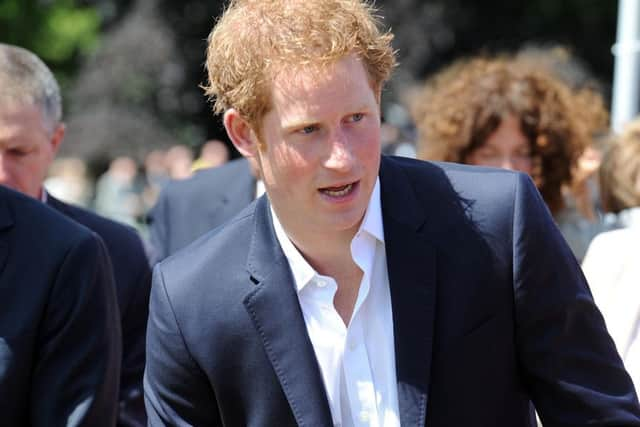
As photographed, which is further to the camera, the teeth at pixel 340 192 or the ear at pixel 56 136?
the ear at pixel 56 136

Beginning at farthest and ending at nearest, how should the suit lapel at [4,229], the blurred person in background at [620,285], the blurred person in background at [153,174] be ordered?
1. the blurred person in background at [153,174]
2. the blurred person in background at [620,285]
3. the suit lapel at [4,229]

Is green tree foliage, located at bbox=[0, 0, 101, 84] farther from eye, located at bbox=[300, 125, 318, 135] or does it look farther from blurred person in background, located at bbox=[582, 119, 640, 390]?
eye, located at bbox=[300, 125, 318, 135]

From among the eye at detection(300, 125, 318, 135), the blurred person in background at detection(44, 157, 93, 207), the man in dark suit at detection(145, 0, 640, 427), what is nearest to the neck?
the man in dark suit at detection(145, 0, 640, 427)

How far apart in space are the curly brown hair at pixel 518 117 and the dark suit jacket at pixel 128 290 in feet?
5.09

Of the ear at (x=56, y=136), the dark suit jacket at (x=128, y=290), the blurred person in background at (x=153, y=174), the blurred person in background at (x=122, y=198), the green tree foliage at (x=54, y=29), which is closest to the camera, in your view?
the dark suit jacket at (x=128, y=290)

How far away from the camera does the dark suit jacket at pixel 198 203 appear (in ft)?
19.6

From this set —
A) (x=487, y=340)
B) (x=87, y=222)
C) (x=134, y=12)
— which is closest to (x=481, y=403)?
(x=487, y=340)

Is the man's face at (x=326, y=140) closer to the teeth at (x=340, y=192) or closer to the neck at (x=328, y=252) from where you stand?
Answer: the teeth at (x=340, y=192)

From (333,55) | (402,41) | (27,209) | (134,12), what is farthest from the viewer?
(134,12)

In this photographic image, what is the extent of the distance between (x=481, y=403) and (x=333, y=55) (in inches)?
34.8

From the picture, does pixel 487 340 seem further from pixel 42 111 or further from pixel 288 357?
pixel 42 111

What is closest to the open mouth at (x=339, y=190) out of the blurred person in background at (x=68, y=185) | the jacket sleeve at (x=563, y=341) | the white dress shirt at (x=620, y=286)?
the jacket sleeve at (x=563, y=341)

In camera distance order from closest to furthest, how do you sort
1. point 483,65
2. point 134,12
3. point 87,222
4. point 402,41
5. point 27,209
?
point 27,209 → point 87,222 → point 483,65 → point 402,41 → point 134,12

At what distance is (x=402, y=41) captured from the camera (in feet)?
79.5
